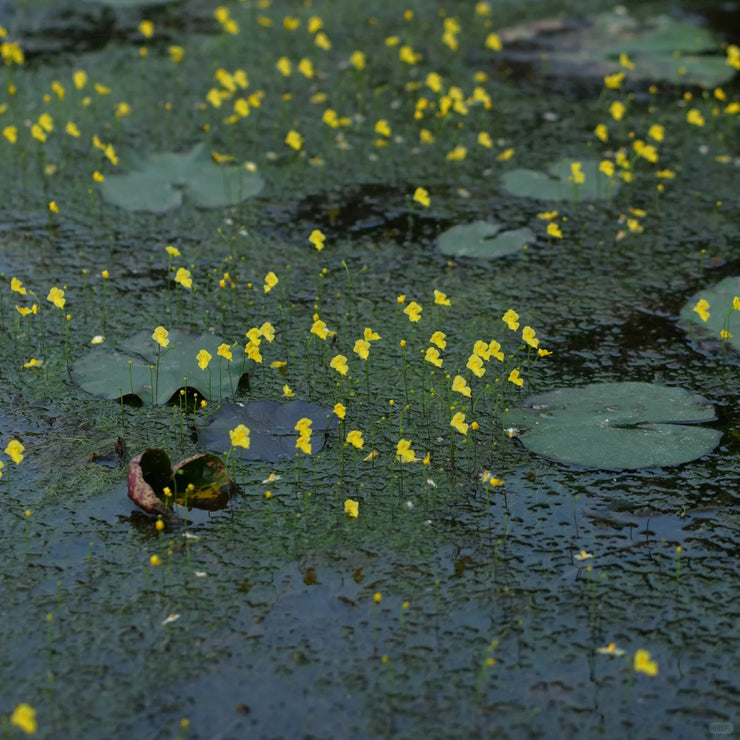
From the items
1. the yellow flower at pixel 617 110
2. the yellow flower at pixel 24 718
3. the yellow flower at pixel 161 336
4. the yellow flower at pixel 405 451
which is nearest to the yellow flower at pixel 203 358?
the yellow flower at pixel 161 336

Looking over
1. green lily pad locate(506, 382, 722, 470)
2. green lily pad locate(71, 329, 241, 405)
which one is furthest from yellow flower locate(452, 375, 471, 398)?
green lily pad locate(71, 329, 241, 405)

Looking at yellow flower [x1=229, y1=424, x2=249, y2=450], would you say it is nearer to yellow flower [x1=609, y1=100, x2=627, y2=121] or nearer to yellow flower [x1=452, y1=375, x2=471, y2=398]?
yellow flower [x1=452, y1=375, x2=471, y2=398]

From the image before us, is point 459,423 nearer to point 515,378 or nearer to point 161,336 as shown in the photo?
point 515,378

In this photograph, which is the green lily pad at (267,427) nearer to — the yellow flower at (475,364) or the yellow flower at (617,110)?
the yellow flower at (475,364)

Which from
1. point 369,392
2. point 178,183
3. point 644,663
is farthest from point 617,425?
point 178,183

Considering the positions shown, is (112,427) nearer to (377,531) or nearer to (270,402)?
(270,402)
